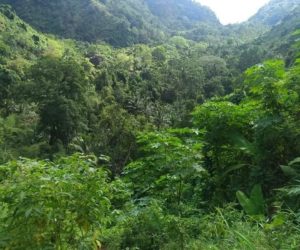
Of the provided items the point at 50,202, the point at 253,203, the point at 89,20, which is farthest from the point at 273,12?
the point at 50,202

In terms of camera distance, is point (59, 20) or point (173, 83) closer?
point (173, 83)

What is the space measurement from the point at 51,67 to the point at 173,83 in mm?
16865

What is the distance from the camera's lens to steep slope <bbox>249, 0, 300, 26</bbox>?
123 meters

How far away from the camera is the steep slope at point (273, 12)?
123 metres

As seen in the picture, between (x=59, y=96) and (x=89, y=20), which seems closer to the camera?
(x=59, y=96)

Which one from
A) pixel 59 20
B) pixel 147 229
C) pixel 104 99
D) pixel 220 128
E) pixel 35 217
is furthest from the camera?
pixel 59 20

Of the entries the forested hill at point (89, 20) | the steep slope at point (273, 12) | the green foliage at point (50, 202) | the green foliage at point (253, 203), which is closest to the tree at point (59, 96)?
the green foliage at point (253, 203)

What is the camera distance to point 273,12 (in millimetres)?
135500

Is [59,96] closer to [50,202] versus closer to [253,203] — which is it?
[253,203]

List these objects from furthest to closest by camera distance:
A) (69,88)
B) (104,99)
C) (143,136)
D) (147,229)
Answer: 1. (104,99)
2. (69,88)
3. (143,136)
4. (147,229)

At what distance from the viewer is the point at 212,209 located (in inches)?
254

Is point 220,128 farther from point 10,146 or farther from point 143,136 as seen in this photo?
point 10,146

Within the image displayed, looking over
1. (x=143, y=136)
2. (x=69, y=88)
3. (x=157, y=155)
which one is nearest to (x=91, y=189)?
(x=157, y=155)

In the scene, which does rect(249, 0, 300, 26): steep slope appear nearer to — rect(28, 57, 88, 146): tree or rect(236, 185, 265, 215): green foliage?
rect(28, 57, 88, 146): tree
